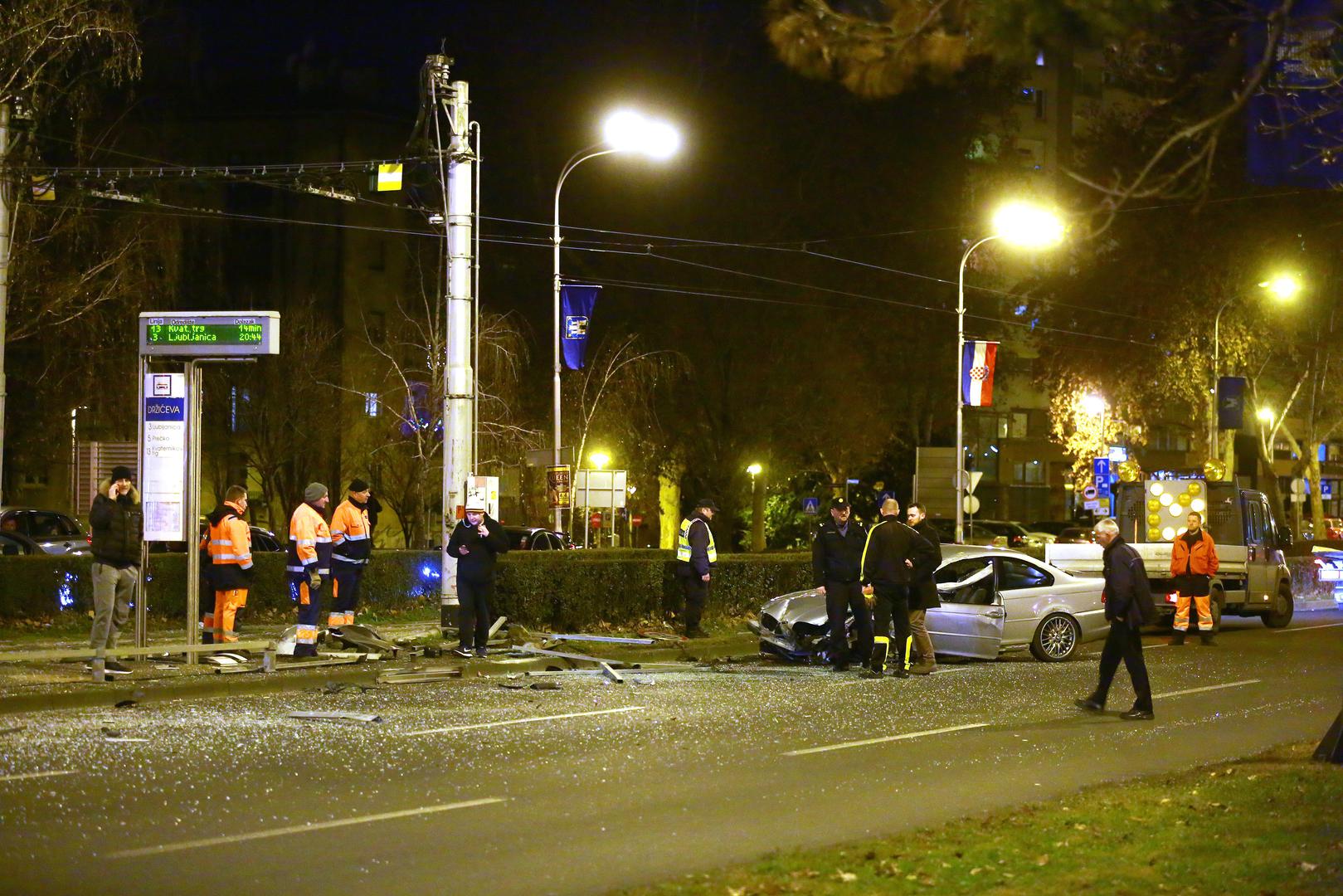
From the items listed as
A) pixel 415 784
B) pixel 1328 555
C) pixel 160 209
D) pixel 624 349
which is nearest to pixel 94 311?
pixel 160 209

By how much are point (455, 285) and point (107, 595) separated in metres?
5.60

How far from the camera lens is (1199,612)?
23.2 metres

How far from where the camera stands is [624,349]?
44.6m

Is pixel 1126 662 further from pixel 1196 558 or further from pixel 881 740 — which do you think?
pixel 1196 558

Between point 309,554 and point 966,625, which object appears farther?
point 966,625

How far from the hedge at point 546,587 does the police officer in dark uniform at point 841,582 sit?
4.51 meters

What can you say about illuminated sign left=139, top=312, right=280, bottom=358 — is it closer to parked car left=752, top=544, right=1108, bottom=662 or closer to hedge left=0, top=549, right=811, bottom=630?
hedge left=0, top=549, right=811, bottom=630

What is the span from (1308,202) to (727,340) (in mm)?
18068

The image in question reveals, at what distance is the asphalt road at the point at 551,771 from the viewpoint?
801 cm

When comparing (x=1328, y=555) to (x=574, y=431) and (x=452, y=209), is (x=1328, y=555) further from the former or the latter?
(x=452, y=209)

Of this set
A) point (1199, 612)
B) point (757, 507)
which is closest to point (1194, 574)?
point (1199, 612)

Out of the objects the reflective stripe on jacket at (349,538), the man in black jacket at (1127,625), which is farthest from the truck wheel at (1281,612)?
the reflective stripe on jacket at (349,538)

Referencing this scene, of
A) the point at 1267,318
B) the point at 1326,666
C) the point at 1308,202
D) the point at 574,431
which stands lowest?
the point at 1326,666

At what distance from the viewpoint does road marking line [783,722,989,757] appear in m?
11.9
